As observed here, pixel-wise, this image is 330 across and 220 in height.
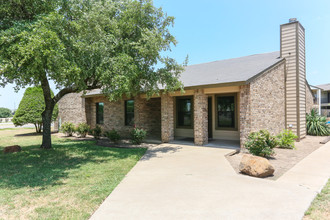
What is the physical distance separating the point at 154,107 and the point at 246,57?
7.06 m

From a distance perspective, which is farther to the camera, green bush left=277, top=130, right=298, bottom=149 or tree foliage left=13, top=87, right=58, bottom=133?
tree foliage left=13, top=87, right=58, bottom=133

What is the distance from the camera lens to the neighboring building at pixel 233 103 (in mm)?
8505

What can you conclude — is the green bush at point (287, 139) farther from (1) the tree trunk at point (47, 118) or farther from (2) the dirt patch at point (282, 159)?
(1) the tree trunk at point (47, 118)

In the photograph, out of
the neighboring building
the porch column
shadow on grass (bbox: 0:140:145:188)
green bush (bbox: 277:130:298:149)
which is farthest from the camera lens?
the porch column

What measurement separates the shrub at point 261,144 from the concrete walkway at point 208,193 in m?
1.09

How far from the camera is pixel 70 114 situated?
17109 mm

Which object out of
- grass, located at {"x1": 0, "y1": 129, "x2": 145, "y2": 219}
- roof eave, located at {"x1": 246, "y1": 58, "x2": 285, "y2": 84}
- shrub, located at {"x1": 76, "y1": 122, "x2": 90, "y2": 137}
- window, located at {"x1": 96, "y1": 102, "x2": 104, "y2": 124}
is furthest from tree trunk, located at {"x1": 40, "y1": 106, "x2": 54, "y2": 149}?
roof eave, located at {"x1": 246, "y1": 58, "x2": 285, "y2": 84}

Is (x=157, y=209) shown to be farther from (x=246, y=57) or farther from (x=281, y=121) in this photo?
(x=246, y=57)

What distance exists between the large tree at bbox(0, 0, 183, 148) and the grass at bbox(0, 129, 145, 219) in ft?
8.03

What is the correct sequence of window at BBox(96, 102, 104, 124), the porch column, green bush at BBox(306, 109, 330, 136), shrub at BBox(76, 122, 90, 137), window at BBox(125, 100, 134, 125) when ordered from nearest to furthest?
1. the porch column
2. green bush at BBox(306, 109, 330, 136)
3. window at BBox(125, 100, 134, 125)
4. shrub at BBox(76, 122, 90, 137)
5. window at BBox(96, 102, 104, 124)

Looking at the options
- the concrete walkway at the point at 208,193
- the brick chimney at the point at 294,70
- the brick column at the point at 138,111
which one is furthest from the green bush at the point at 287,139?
the brick column at the point at 138,111

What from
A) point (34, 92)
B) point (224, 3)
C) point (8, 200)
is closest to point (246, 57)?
point (224, 3)

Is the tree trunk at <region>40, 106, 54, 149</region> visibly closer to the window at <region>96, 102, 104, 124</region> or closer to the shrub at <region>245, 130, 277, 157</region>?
the window at <region>96, 102, 104, 124</region>

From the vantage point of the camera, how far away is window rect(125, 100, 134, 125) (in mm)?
13273
